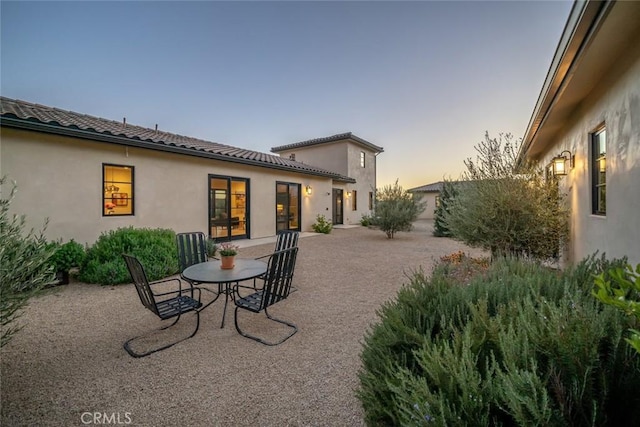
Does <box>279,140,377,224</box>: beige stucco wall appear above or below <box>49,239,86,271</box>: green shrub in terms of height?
above

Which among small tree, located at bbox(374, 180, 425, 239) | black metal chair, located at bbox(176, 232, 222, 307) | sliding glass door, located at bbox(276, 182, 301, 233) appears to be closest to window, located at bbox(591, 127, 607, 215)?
black metal chair, located at bbox(176, 232, 222, 307)

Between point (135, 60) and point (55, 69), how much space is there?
7.89 ft

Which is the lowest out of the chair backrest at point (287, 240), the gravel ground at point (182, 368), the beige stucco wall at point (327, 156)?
the gravel ground at point (182, 368)

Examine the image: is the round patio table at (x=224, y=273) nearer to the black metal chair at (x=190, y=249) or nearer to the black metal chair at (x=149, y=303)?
the black metal chair at (x=149, y=303)

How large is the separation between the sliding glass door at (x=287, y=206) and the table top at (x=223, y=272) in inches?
314

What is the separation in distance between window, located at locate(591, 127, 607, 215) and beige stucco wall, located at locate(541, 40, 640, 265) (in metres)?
0.07

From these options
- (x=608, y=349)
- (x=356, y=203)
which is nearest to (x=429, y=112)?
(x=356, y=203)

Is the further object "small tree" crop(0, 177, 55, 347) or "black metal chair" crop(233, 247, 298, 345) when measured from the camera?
"black metal chair" crop(233, 247, 298, 345)

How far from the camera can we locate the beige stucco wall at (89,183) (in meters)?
5.85

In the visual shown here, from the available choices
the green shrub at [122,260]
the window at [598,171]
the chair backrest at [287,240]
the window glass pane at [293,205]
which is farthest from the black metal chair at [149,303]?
the window glass pane at [293,205]

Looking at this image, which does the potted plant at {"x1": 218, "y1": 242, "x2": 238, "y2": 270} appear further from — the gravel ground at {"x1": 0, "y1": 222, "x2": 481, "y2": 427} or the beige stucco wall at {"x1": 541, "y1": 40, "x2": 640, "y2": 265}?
the beige stucco wall at {"x1": 541, "y1": 40, "x2": 640, "y2": 265}

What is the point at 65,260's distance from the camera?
5273 millimetres

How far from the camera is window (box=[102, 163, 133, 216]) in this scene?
282 inches

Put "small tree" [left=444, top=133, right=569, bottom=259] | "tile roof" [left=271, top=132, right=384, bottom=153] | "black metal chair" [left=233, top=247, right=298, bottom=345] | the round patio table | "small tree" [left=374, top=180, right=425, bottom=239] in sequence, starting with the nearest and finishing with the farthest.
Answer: "black metal chair" [left=233, top=247, right=298, bottom=345], the round patio table, "small tree" [left=444, top=133, right=569, bottom=259], "small tree" [left=374, top=180, right=425, bottom=239], "tile roof" [left=271, top=132, right=384, bottom=153]
